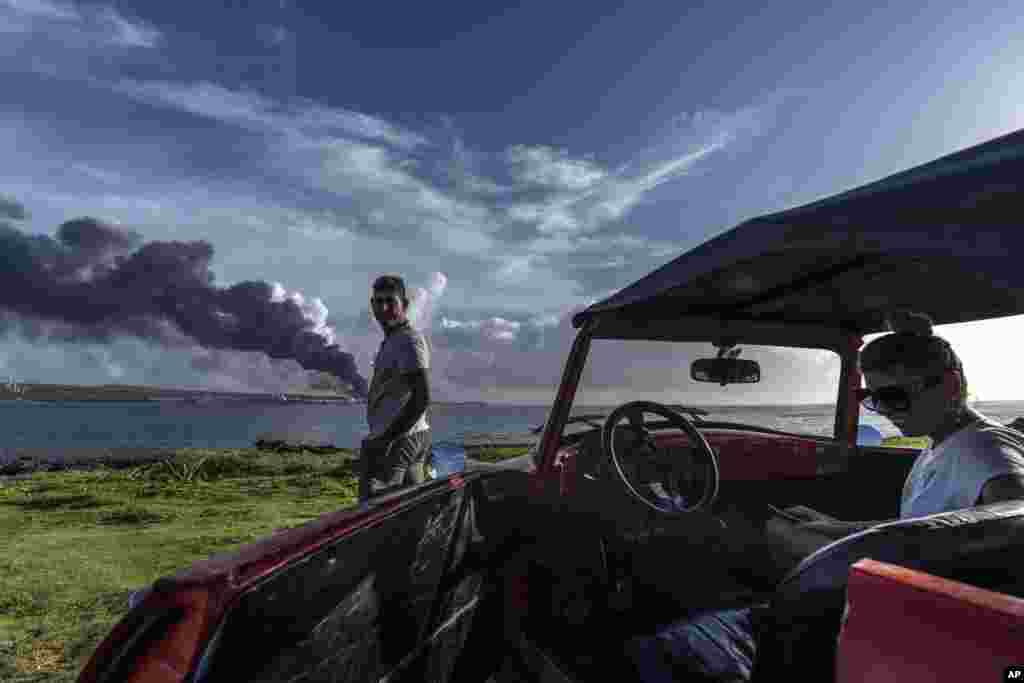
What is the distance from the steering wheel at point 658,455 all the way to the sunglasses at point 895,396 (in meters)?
1.28

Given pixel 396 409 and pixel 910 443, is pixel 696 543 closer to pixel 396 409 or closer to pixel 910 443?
pixel 396 409

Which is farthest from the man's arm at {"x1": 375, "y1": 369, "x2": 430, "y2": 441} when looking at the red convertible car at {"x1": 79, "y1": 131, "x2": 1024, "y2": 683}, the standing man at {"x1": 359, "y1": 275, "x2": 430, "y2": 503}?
the red convertible car at {"x1": 79, "y1": 131, "x2": 1024, "y2": 683}

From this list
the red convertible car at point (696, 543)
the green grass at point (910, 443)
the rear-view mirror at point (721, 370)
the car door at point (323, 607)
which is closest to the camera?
the red convertible car at point (696, 543)

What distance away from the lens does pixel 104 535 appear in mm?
7703

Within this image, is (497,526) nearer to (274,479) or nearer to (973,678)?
(973,678)

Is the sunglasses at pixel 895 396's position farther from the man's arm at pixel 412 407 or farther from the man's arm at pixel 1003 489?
the man's arm at pixel 412 407

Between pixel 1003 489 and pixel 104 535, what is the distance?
9553 millimetres

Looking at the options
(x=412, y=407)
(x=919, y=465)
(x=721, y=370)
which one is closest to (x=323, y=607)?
(x=919, y=465)

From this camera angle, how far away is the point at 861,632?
88cm

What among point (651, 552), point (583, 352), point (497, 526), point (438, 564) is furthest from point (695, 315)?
point (438, 564)

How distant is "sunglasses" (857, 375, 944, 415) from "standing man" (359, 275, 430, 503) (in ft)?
9.10

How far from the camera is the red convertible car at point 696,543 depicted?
3.13 feet

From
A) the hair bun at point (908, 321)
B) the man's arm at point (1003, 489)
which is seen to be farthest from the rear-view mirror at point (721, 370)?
the man's arm at point (1003, 489)

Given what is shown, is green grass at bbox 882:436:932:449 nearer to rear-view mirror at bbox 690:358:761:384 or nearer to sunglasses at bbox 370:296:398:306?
rear-view mirror at bbox 690:358:761:384
